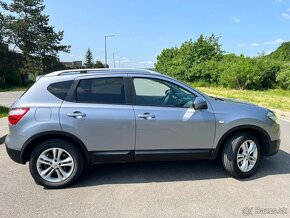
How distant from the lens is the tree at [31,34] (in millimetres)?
40875

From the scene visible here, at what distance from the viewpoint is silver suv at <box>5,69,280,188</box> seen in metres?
4.32

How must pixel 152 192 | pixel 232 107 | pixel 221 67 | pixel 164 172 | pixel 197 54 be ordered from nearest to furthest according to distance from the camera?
1. pixel 152 192
2. pixel 232 107
3. pixel 164 172
4. pixel 221 67
5. pixel 197 54

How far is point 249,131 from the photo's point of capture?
4.83 metres

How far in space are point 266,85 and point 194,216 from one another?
26938 mm

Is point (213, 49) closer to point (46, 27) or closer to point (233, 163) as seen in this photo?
point (46, 27)

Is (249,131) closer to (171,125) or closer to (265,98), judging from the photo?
(171,125)

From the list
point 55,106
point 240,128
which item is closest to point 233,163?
point 240,128

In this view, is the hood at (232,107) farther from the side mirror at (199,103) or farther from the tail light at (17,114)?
the tail light at (17,114)

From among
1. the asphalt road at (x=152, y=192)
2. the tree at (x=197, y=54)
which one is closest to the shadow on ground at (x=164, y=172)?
the asphalt road at (x=152, y=192)

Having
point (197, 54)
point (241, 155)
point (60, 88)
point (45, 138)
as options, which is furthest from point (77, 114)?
point (197, 54)

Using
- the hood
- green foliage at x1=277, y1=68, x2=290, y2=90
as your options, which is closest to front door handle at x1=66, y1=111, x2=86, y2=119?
the hood

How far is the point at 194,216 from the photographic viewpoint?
3.57 metres

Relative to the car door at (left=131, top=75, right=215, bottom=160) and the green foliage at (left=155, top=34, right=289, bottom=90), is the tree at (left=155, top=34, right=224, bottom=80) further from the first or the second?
the car door at (left=131, top=75, right=215, bottom=160)

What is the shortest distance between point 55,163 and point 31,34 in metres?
42.5
